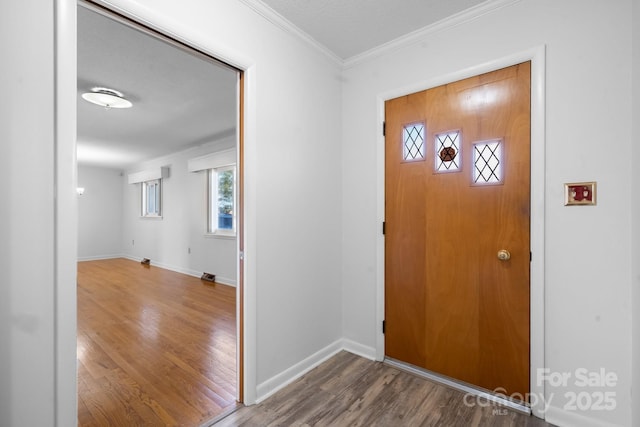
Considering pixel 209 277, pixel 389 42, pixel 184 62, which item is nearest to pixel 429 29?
pixel 389 42

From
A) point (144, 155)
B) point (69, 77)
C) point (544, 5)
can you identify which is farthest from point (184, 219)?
point (544, 5)

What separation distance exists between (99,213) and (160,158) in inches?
114

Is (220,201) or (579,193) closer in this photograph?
(579,193)

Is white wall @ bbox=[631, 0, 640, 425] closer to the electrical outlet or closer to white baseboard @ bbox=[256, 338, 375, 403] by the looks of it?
the electrical outlet

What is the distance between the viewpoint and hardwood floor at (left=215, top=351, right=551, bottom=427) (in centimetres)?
169

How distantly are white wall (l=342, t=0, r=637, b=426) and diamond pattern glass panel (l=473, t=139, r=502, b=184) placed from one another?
10.1 inches

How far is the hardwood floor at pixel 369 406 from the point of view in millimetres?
1691

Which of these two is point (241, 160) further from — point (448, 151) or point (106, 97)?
point (106, 97)

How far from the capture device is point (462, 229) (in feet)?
6.61

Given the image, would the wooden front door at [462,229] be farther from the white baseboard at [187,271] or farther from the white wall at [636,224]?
the white baseboard at [187,271]

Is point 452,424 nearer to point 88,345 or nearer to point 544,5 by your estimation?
point 544,5

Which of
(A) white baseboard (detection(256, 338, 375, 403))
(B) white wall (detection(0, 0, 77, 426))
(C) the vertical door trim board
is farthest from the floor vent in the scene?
Answer: (B) white wall (detection(0, 0, 77, 426))

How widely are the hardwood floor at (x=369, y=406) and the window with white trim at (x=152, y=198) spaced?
5.99m

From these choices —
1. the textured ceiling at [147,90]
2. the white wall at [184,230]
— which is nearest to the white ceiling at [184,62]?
the textured ceiling at [147,90]
